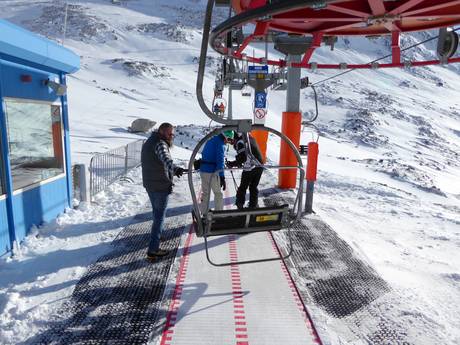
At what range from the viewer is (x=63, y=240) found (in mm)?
5977

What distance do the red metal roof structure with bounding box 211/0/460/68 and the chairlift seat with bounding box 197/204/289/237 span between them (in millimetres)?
1720

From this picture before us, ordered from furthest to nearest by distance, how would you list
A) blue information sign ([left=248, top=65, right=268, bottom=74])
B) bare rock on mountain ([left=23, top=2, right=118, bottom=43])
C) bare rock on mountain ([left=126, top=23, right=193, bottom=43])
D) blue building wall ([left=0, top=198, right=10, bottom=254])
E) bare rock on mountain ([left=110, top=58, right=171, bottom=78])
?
bare rock on mountain ([left=126, top=23, right=193, bottom=43]) → bare rock on mountain ([left=23, top=2, right=118, bottom=43]) → bare rock on mountain ([left=110, top=58, right=171, bottom=78]) → blue information sign ([left=248, top=65, right=268, bottom=74]) → blue building wall ([left=0, top=198, right=10, bottom=254])

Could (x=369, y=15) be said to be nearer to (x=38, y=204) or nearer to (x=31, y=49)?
(x=31, y=49)

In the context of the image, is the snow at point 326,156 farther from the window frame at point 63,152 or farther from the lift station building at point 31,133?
the window frame at point 63,152

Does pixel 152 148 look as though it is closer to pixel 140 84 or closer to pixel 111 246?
pixel 111 246

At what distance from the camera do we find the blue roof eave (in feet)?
16.6

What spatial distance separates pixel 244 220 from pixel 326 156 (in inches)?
764

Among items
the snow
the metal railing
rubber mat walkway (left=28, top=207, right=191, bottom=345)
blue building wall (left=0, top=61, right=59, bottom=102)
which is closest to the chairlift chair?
rubber mat walkway (left=28, top=207, right=191, bottom=345)

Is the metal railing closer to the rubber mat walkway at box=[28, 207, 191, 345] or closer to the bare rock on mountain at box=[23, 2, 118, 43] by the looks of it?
the rubber mat walkway at box=[28, 207, 191, 345]

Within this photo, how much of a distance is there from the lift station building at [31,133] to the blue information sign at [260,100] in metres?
4.96

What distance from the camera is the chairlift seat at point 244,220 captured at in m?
3.91

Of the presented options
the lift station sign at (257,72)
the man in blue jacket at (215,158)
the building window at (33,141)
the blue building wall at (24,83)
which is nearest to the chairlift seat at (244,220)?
the man in blue jacket at (215,158)

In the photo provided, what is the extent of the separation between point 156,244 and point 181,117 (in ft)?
85.7

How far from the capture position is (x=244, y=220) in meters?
4.11
